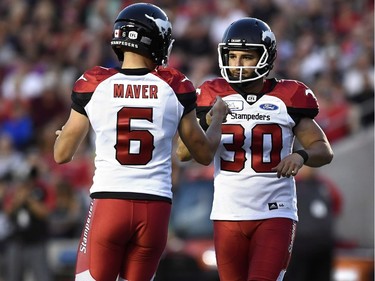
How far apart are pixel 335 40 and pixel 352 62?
90 cm

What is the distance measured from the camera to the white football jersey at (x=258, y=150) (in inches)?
266

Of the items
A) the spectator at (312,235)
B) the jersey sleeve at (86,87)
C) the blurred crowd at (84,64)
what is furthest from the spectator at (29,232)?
the jersey sleeve at (86,87)

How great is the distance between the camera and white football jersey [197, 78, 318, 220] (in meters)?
6.76

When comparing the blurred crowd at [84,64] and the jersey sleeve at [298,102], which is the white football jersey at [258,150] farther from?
the blurred crowd at [84,64]

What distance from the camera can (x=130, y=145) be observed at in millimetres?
6020

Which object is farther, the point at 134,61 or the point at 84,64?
the point at 84,64

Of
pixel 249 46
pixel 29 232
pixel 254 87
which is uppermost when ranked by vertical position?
pixel 249 46

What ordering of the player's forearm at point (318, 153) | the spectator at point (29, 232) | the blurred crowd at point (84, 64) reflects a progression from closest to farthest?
the player's forearm at point (318, 153), the spectator at point (29, 232), the blurred crowd at point (84, 64)

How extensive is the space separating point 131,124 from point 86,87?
→ 32 centimetres

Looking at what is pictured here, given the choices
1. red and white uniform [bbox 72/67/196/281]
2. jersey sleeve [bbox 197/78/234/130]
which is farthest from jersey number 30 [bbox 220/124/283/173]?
red and white uniform [bbox 72/67/196/281]

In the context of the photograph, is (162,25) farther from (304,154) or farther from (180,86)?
(304,154)

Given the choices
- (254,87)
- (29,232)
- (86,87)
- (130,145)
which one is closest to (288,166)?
(254,87)

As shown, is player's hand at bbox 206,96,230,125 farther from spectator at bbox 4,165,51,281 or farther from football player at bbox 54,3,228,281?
spectator at bbox 4,165,51,281

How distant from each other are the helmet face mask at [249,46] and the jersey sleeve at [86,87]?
95cm
